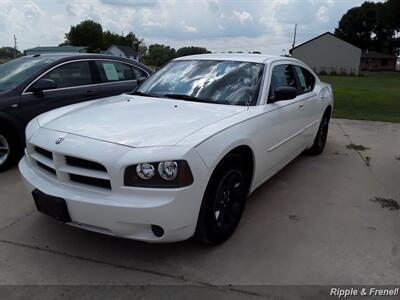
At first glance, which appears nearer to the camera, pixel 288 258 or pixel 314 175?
pixel 288 258

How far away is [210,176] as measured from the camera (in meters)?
2.85

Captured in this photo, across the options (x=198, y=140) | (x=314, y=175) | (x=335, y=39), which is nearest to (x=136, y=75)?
(x=314, y=175)

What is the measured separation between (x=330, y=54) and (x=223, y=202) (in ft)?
227

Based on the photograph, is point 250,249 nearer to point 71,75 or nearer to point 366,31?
point 71,75

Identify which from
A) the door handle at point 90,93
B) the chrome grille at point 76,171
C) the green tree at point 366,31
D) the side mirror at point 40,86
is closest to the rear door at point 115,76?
the door handle at point 90,93

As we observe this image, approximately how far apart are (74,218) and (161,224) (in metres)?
0.65

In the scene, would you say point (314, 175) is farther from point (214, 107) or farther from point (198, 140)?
point (198, 140)

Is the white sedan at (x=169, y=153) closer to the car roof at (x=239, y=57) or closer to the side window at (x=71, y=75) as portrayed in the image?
the car roof at (x=239, y=57)

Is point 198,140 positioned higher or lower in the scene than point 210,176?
higher

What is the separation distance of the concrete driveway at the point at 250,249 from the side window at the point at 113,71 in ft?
8.17

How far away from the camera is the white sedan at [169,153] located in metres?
2.63

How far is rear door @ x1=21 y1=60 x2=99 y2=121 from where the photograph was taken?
17.2 feet

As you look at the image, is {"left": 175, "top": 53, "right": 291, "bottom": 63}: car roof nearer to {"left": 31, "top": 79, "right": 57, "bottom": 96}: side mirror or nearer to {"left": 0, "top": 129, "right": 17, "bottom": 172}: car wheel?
{"left": 31, "top": 79, "right": 57, "bottom": 96}: side mirror

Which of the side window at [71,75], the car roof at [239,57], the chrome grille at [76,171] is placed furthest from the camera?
the side window at [71,75]
